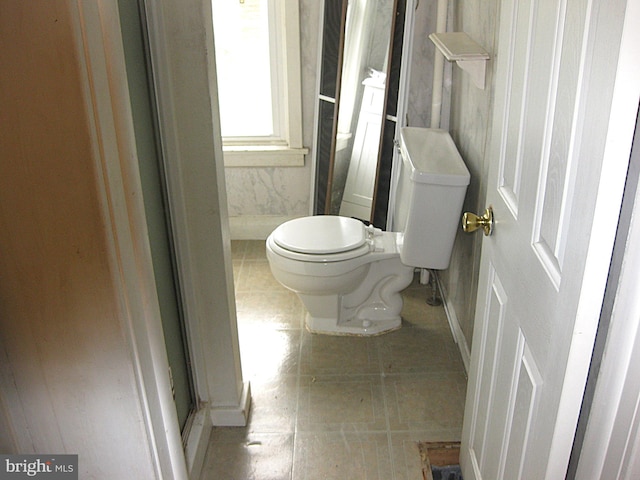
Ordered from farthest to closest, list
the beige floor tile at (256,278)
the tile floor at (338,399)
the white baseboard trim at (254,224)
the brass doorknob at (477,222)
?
the white baseboard trim at (254,224), the beige floor tile at (256,278), the tile floor at (338,399), the brass doorknob at (477,222)

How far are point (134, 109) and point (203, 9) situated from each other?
12.9 inches

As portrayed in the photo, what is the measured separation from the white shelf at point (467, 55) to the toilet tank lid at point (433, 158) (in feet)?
0.93

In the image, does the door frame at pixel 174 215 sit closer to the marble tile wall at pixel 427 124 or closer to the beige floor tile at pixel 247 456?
the beige floor tile at pixel 247 456

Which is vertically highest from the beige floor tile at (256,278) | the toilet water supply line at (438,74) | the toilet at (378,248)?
the toilet water supply line at (438,74)

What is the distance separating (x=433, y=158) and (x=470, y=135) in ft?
0.65

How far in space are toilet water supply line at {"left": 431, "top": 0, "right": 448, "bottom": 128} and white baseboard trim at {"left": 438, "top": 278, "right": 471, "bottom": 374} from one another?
788 mm

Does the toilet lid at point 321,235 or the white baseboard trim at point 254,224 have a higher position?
the toilet lid at point 321,235

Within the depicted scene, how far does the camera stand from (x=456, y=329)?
2498 millimetres

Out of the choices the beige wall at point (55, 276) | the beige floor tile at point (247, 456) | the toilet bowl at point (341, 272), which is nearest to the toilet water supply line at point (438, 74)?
the toilet bowl at point (341, 272)

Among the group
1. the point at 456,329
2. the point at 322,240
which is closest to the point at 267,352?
the point at 322,240

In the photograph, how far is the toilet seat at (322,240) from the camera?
7.64ft

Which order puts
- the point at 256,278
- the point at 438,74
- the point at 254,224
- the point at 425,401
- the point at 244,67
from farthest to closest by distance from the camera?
1. the point at 254,224
2. the point at 244,67
3. the point at 256,278
4. the point at 438,74
5. the point at 425,401

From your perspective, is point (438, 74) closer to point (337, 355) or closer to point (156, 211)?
point (337, 355)

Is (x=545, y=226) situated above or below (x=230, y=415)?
above
